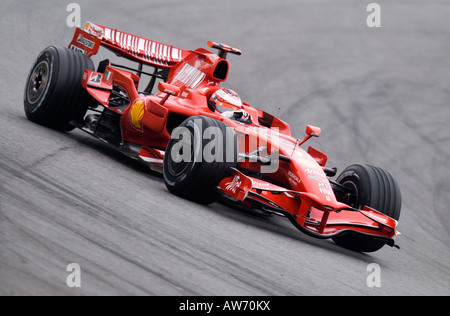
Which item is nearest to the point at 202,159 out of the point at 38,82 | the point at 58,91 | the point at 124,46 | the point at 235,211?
the point at 235,211

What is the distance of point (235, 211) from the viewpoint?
7.07 m

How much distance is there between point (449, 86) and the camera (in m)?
14.1

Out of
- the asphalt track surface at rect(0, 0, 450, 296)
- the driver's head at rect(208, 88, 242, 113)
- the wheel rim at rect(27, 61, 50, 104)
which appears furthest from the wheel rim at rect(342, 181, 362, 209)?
the wheel rim at rect(27, 61, 50, 104)

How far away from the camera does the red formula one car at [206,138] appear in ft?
20.9

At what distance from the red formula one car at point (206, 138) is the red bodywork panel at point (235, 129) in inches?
0.4

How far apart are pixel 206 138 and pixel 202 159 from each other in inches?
7.6

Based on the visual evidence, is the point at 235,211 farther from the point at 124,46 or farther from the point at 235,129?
the point at 124,46

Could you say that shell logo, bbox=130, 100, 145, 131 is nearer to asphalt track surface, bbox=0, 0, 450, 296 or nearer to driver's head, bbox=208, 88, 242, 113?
asphalt track surface, bbox=0, 0, 450, 296

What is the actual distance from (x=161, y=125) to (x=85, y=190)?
1.87m

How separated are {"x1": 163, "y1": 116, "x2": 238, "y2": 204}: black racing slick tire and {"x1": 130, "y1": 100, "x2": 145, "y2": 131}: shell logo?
1.23 metres

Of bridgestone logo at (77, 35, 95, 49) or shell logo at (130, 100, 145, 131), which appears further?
bridgestone logo at (77, 35, 95, 49)

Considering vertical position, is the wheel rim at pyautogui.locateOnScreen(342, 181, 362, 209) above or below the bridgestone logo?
below

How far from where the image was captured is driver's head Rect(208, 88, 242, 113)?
A: 25.7ft

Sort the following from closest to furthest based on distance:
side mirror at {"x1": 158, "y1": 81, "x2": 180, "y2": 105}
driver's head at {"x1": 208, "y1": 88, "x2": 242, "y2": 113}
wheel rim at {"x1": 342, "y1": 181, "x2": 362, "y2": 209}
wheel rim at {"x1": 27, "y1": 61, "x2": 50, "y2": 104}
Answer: wheel rim at {"x1": 342, "y1": 181, "x2": 362, "y2": 209}
side mirror at {"x1": 158, "y1": 81, "x2": 180, "y2": 105}
driver's head at {"x1": 208, "y1": 88, "x2": 242, "y2": 113}
wheel rim at {"x1": 27, "y1": 61, "x2": 50, "y2": 104}
